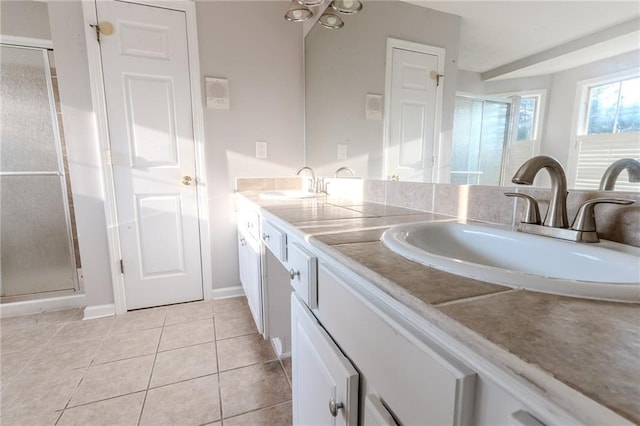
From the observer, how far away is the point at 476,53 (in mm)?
871

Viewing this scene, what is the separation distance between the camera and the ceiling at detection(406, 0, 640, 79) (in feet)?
1.87

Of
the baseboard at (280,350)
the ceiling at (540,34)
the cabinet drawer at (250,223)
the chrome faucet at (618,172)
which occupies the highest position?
the ceiling at (540,34)

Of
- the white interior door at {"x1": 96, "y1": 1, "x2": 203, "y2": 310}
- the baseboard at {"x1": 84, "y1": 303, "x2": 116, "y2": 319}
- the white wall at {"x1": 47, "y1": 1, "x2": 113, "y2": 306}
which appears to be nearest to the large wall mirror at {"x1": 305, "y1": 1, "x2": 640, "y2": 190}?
the white interior door at {"x1": 96, "y1": 1, "x2": 203, "y2": 310}

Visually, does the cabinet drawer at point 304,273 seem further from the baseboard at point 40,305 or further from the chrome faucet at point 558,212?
the baseboard at point 40,305

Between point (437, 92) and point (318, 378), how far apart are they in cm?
100

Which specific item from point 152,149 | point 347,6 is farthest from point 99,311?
point 347,6

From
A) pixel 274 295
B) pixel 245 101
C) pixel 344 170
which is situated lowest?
pixel 274 295

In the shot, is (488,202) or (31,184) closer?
(488,202)

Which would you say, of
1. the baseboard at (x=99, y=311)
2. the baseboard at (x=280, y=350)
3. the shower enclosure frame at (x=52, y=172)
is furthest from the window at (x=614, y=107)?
the shower enclosure frame at (x=52, y=172)

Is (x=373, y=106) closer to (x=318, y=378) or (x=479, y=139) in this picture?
(x=479, y=139)

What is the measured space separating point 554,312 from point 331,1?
210 cm

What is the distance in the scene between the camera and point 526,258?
0.68 metres

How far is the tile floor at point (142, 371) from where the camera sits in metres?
1.22

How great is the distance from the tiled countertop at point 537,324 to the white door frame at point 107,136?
1.90 m
